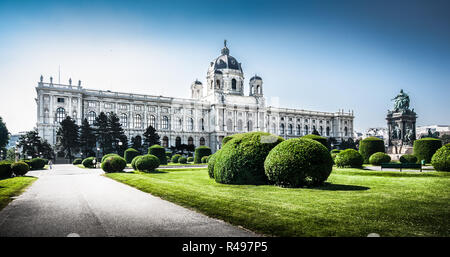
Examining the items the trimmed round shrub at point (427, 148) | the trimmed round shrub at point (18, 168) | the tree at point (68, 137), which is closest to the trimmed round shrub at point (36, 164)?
the trimmed round shrub at point (18, 168)

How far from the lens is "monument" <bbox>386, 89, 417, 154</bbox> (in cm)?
3597

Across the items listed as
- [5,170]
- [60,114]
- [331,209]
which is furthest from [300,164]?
[60,114]

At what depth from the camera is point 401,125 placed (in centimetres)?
3722

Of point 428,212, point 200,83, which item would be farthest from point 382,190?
point 200,83

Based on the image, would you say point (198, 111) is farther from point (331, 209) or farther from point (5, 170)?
point (331, 209)

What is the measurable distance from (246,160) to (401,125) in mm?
32832

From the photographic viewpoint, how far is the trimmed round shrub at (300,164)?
10.3 m

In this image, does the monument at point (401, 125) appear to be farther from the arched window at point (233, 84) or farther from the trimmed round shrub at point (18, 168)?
the arched window at point (233, 84)

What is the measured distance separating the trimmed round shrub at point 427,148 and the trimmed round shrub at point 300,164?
17587 mm

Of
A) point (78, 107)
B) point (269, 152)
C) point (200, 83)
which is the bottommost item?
point (269, 152)

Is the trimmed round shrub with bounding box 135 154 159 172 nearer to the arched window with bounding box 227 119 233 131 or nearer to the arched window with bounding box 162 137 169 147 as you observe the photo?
the arched window with bounding box 162 137 169 147

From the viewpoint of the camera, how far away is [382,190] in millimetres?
9719

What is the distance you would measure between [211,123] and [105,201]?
6346 centimetres
